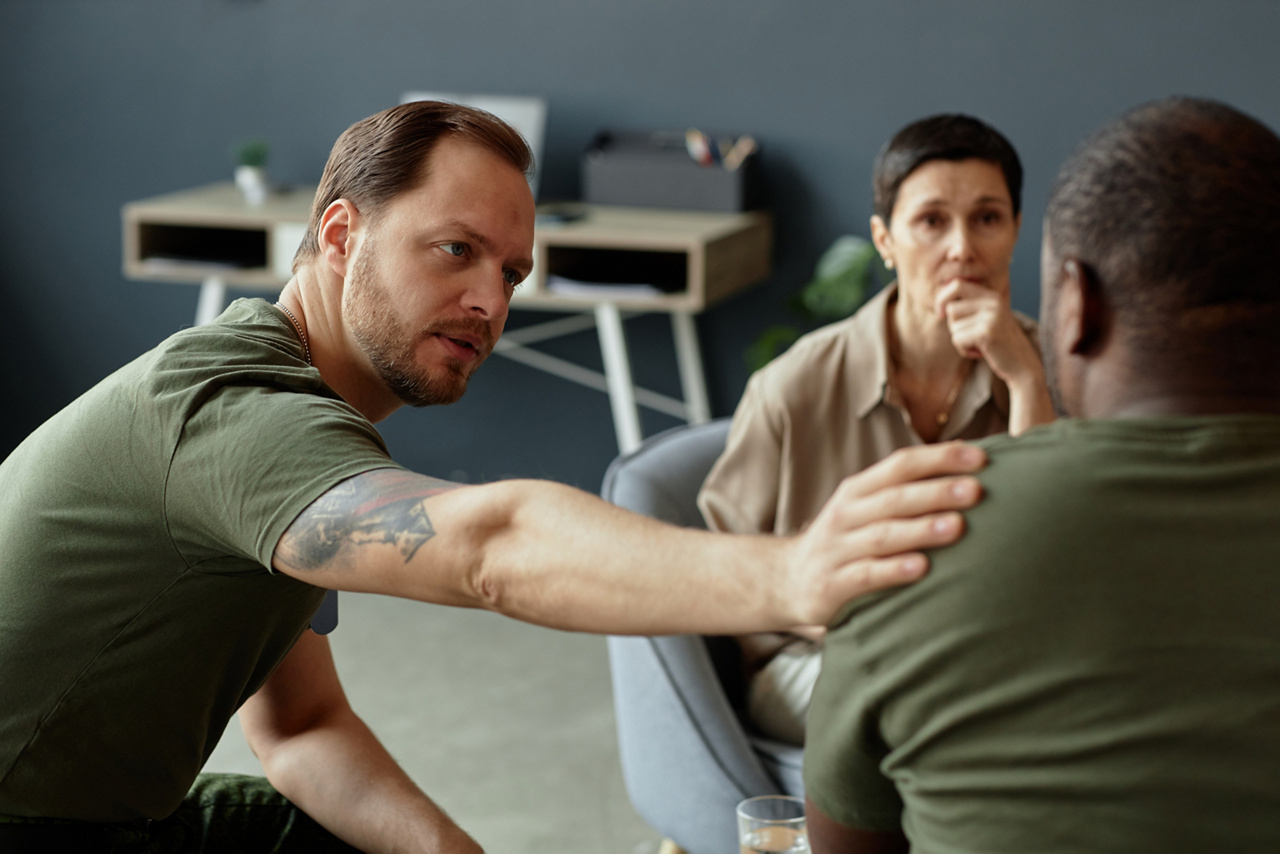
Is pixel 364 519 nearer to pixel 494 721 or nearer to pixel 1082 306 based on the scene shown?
pixel 1082 306

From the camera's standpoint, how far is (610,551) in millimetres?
818

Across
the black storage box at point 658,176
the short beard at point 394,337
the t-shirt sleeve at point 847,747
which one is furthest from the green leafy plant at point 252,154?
the t-shirt sleeve at point 847,747

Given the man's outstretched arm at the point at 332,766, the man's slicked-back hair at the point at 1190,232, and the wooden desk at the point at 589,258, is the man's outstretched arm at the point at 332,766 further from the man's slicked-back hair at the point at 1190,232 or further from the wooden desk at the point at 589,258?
the wooden desk at the point at 589,258

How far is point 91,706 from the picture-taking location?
108cm

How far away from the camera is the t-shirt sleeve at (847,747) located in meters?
0.73

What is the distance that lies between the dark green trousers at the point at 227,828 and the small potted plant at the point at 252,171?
2.53m

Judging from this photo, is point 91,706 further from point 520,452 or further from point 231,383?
point 520,452

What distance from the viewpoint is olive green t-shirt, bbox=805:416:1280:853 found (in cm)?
66

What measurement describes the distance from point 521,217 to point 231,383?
0.39 m

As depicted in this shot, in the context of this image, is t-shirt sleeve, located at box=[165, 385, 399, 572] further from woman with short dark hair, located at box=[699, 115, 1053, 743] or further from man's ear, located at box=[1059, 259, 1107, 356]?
woman with short dark hair, located at box=[699, 115, 1053, 743]

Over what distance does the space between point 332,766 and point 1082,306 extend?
98 centimetres

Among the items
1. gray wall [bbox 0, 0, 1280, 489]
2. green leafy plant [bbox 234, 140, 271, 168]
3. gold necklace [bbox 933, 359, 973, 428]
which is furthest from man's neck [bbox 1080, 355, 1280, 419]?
green leafy plant [bbox 234, 140, 271, 168]

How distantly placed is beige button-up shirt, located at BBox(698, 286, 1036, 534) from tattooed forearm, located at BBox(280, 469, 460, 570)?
42.7 inches

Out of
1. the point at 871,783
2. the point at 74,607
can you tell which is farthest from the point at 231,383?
the point at 871,783
